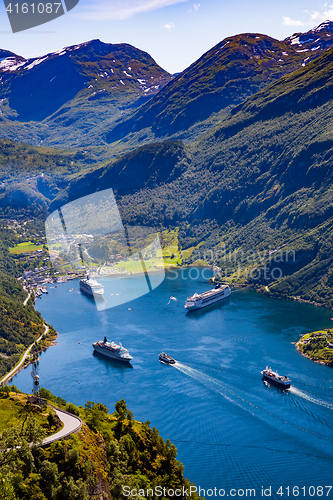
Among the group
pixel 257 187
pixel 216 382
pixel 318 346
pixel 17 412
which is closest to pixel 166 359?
pixel 216 382

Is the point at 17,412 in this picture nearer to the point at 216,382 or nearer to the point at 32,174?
the point at 216,382

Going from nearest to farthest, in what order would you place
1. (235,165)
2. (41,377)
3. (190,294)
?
(41,377) < (190,294) < (235,165)

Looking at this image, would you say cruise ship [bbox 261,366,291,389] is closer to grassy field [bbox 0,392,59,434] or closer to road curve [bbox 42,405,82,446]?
road curve [bbox 42,405,82,446]

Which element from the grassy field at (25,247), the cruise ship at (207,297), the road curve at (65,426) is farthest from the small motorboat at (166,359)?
the grassy field at (25,247)

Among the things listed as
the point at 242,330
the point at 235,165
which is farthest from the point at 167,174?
the point at 242,330

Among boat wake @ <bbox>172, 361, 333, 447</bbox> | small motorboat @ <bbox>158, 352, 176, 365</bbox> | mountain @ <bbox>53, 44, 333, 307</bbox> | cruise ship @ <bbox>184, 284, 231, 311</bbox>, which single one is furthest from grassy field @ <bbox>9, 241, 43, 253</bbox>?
boat wake @ <bbox>172, 361, 333, 447</bbox>

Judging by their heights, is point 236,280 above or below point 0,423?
below

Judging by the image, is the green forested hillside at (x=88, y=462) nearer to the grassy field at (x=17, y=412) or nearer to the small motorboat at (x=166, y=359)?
the grassy field at (x=17, y=412)

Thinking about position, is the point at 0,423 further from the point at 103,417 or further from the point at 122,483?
the point at 103,417
